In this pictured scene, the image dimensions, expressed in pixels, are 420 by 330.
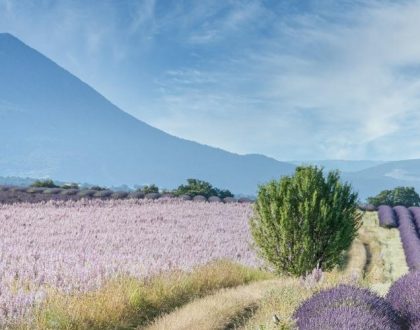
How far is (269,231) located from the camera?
16312 millimetres

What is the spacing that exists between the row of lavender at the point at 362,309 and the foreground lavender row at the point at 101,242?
482 centimetres

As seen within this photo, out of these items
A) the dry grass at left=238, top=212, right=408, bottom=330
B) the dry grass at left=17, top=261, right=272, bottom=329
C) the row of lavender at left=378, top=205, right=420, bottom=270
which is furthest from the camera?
the row of lavender at left=378, top=205, right=420, bottom=270

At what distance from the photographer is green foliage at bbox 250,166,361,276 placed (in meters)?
15.9

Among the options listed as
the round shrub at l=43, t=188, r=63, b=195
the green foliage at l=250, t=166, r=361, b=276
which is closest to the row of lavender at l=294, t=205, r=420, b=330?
the green foliage at l=250, t=166, r=361, b=276

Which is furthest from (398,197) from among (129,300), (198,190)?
(129,300)

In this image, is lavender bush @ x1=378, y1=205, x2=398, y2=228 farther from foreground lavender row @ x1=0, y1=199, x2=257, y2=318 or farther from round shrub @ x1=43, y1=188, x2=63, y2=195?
round shrub @ x1=43, y1=188, x2=63, y2=195

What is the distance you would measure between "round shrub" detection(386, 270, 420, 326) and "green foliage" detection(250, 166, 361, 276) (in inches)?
184

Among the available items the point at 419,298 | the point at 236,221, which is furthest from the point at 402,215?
the point at 419,298

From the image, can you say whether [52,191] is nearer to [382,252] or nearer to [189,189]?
[189,189]

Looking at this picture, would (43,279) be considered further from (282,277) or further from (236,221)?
(236,221)

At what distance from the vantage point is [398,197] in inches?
2574

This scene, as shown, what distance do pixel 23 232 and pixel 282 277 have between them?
377 inches

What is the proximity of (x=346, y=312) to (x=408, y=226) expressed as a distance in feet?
89.4

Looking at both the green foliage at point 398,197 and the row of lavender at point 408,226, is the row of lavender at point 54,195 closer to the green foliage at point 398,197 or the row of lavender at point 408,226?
the row of lavender at point 408,226
